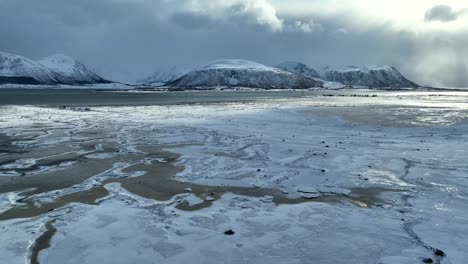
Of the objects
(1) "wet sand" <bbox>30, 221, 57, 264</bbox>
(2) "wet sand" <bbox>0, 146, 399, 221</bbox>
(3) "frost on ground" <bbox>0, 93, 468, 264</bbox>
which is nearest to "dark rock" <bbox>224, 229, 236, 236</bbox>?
(3) "frost on ground" <bbox>0, 93, 468, 264</bbox>

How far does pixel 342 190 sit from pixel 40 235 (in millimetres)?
9536

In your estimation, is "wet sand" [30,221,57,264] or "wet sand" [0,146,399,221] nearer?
"wet sand" [30,221,57,264]

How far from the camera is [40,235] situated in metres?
10.2

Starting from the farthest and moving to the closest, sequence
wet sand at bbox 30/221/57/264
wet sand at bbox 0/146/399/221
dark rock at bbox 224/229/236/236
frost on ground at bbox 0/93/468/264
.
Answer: wet sand at bbox 0/146/399/221
dark rock at bbox 224/229/236/236
frost on ground at bbox 0/93/468/264
wet sand at bbox 30/221/57/264

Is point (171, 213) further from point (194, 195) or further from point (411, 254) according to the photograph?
point (411, 254)

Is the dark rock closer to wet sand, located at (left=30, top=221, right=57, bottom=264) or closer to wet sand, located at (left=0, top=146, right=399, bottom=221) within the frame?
wet sand, located at (left=0, top=146, right=399, bottom=221)

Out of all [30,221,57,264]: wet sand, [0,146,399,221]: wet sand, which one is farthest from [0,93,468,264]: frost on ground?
[0,146,399,221]: wet sand

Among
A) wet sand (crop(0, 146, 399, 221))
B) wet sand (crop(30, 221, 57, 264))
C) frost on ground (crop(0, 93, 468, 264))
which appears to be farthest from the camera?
wet sand (crop(0, 146, 399, 221))

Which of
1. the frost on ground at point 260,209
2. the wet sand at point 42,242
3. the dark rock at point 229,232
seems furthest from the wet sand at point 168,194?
the dark rock at point 229,232

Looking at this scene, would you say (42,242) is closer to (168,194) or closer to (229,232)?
(229,232)

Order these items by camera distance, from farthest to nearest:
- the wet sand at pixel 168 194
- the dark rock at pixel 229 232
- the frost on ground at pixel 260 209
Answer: the wet sand at pixel 168 194
the dark rock at pixel 229 232
the frost on ground at pixel 260 209

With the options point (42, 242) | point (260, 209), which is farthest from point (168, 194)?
point (42, 242)

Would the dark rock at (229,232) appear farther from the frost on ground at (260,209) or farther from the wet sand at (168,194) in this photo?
the wet sand at (168,194)

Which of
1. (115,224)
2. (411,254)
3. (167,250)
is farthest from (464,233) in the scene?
(115,224)
